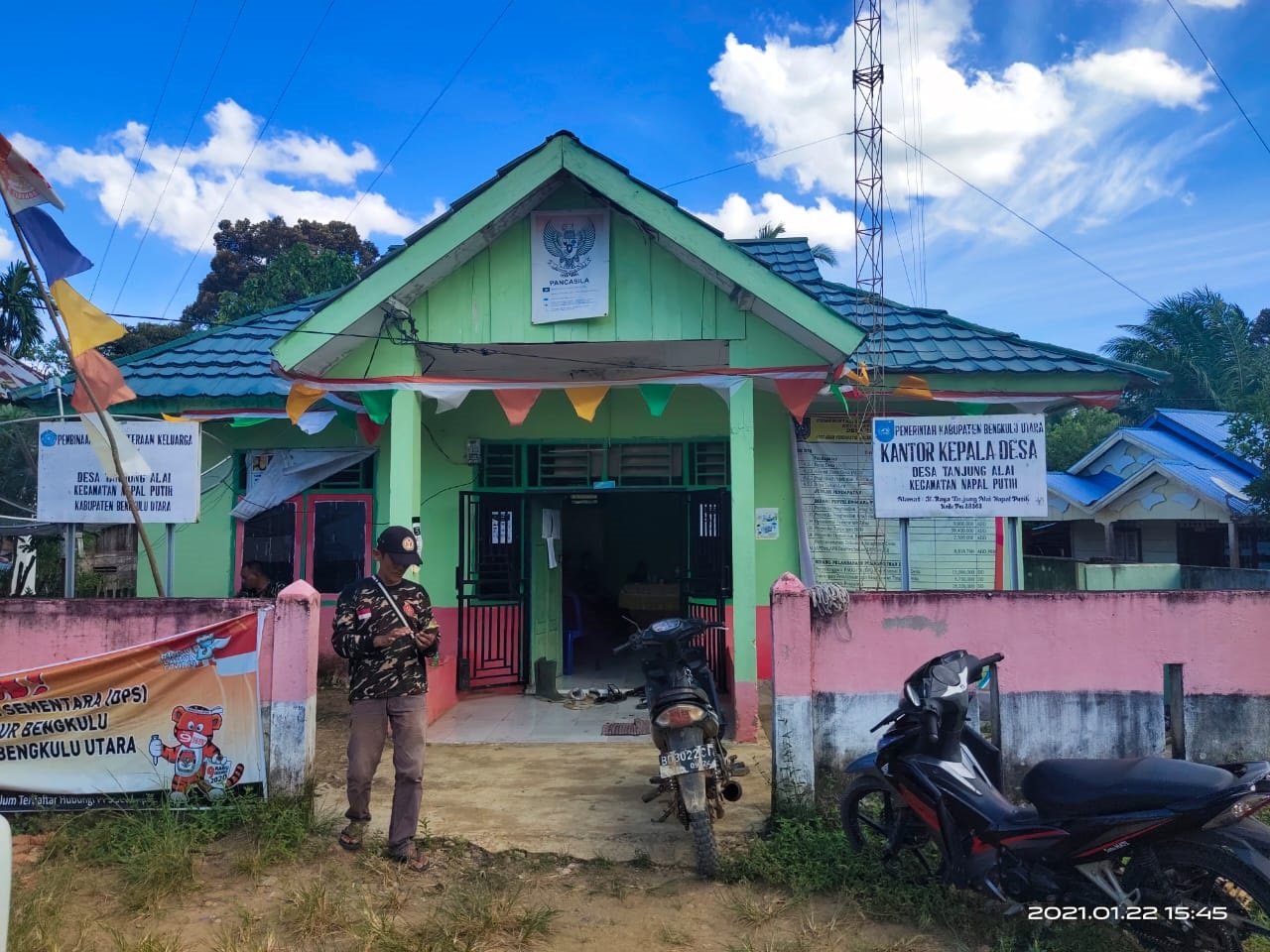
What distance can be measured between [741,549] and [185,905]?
4210 millimetres

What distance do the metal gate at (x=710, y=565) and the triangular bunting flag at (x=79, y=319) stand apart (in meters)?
5.11

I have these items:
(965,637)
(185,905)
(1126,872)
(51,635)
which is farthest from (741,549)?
(51,635)

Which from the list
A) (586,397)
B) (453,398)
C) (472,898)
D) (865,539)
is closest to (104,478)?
(453,398)

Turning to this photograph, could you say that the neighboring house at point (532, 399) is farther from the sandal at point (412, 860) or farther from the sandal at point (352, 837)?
the sandal at point (412, 860)

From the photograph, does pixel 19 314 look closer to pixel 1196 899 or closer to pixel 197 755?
pixel 197 755

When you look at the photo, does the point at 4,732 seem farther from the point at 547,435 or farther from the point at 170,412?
the point at 547,435

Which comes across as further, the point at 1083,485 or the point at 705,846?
the point at 1083,485

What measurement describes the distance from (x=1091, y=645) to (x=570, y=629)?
21.0 feet

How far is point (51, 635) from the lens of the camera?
17.0 ft

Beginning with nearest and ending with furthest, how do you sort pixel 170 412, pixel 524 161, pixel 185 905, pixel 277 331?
pixel 185 905 → pixel 524 161 → pixel 170 412 → pixel 277 331

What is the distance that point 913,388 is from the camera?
299 inches

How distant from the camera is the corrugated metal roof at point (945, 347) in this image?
7.62 meters

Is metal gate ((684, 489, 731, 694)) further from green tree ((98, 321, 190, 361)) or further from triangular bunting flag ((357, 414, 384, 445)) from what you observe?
green tree ((98, 321, 190, 361))

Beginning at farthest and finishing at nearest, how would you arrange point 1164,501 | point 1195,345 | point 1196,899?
1. point 1195,345
2. point 1164,501
3. point 1196,899
